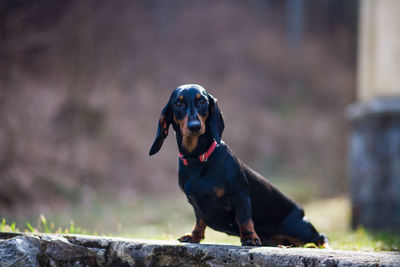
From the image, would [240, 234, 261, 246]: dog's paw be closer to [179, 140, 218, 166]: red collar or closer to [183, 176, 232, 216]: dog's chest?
[183, 176, 232, 216]: dog's chest

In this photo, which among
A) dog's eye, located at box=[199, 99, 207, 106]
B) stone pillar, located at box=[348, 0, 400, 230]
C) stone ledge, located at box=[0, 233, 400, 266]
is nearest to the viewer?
stone ledge, located at box=[0, 233, 400, 266]

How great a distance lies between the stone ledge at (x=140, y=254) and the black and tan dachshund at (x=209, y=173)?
1.31 feet

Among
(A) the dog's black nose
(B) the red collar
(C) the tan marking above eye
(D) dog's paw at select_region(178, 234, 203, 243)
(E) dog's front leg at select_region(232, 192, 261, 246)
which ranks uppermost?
(A) the dog's black nose

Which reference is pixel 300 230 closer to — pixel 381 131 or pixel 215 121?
pixel 215 121

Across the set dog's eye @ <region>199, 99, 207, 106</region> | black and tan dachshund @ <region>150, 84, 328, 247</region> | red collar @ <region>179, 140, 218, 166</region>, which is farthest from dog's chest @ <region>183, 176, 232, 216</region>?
dog's eye @ <region>199, 99, 207, 106</region>

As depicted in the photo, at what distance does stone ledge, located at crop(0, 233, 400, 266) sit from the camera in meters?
2.32

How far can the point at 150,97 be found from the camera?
17.0 metres

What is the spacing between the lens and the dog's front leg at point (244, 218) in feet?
9.40

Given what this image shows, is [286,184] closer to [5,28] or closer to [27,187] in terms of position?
[27,187]

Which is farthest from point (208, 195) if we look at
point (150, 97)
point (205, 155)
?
point (150, 97)

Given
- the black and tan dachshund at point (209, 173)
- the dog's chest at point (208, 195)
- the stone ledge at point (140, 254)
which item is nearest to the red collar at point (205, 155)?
the black and tan dachshund at point (209, 173)

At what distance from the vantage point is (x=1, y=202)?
8938 millimetres

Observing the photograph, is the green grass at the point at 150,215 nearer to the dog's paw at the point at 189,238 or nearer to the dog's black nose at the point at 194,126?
the dog's paw at the point at 189,238

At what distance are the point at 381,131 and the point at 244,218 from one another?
5.51 metres
